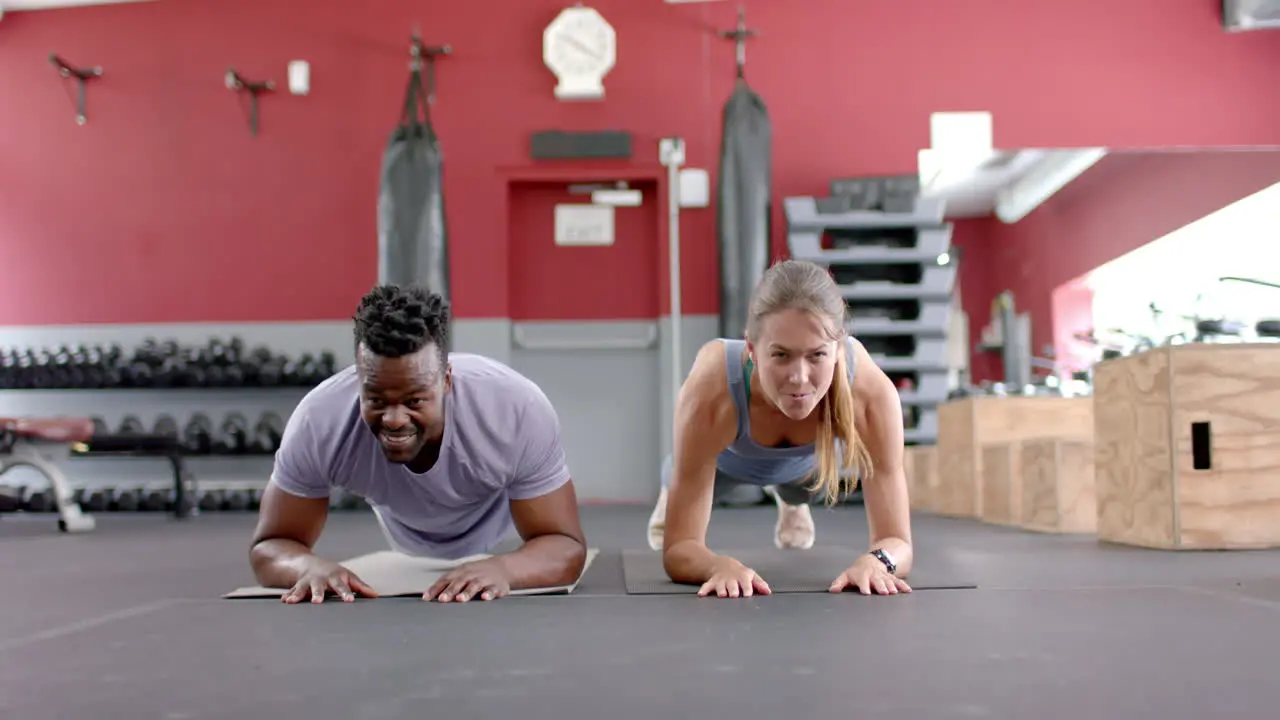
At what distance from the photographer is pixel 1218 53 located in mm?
5871

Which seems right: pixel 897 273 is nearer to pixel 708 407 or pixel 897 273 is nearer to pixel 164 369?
pixel 708 407

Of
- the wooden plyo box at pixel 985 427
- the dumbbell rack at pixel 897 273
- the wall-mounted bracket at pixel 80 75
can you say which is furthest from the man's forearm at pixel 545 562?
the wall-mounted bracket at pixel 80 75

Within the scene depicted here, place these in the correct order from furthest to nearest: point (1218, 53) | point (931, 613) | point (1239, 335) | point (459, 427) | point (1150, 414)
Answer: point (1218, 53), point (1239, 335), point (1150, 414), point (459, 427), point (931, 613)

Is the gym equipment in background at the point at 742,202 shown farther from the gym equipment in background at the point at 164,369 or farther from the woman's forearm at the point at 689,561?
the woman's forearm at the point at 689,561

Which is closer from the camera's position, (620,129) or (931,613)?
(931,613)

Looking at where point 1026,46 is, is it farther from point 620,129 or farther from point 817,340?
point 817,340

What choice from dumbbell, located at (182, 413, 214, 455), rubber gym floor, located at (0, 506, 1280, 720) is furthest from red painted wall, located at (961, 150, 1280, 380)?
dumbbell, located at (182, 413, 214, 455)

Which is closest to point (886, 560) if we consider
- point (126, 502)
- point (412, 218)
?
point (412, 218)

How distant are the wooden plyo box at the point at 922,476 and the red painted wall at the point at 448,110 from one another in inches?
57.0

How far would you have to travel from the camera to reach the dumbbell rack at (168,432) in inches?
215

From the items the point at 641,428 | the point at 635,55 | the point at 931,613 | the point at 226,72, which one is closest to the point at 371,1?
the point at 226,72

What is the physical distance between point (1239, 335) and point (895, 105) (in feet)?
10.4

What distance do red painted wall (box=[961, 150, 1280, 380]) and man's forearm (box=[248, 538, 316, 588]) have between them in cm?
369

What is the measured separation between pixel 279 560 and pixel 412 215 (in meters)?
3.38
